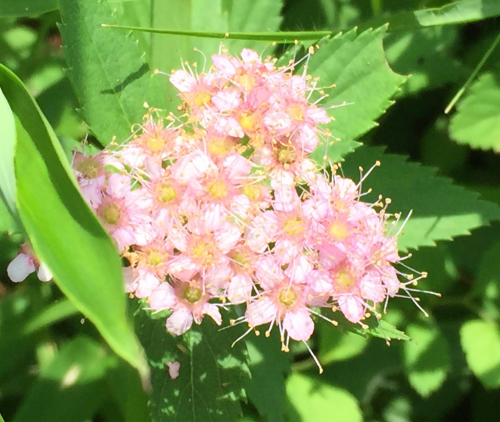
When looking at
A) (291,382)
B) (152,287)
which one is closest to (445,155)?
(291,382)

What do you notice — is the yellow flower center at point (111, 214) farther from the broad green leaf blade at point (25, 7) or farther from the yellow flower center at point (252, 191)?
the broad green leaf blade at point (25, 7)

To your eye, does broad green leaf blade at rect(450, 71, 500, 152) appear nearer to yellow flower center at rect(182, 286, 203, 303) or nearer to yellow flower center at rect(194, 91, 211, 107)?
yellow flower center at rect(194, 91, 211, 107)

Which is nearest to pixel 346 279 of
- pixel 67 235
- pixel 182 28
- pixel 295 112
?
pixel 295 112

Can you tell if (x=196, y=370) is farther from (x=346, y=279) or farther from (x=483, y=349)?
(x=483, y=349)

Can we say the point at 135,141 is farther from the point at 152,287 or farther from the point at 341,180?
the point at 341,180

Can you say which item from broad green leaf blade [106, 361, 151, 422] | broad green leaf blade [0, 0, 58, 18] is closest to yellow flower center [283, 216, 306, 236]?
broad green leaf blade [106, 361, 151, 422]

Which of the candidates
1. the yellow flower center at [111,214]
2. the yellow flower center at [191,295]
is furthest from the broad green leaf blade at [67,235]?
the yellow flower center at [191,295]
